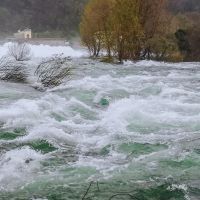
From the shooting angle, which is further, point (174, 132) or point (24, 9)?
point (24, 9)

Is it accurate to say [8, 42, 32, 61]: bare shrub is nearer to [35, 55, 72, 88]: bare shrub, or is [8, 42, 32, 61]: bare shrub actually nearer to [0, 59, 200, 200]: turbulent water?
[35, 55, 72, 88]: bare shrub

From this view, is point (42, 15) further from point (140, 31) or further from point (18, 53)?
point (140, 31)

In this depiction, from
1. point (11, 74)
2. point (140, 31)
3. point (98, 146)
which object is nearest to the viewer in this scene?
point (98, 146)

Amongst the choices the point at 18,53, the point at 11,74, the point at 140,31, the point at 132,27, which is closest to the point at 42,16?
the point at 18,53

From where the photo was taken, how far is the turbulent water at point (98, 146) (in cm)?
681

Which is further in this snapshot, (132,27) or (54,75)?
(132,27)

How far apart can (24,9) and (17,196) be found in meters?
107

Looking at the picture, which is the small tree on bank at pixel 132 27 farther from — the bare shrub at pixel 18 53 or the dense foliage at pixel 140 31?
the bare shrub at pixel 18 53

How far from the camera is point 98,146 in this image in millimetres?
8875

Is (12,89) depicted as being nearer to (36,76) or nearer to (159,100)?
(36,76)

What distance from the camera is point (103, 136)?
9.48 m

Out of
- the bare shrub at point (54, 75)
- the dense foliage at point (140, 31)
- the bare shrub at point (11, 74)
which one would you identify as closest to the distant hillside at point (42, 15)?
the dense foliage at point (140, 31)

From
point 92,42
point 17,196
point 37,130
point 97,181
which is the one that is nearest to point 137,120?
point 37,130

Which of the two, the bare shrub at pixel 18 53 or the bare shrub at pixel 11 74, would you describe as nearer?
the bare shrub at pixel 11 74
